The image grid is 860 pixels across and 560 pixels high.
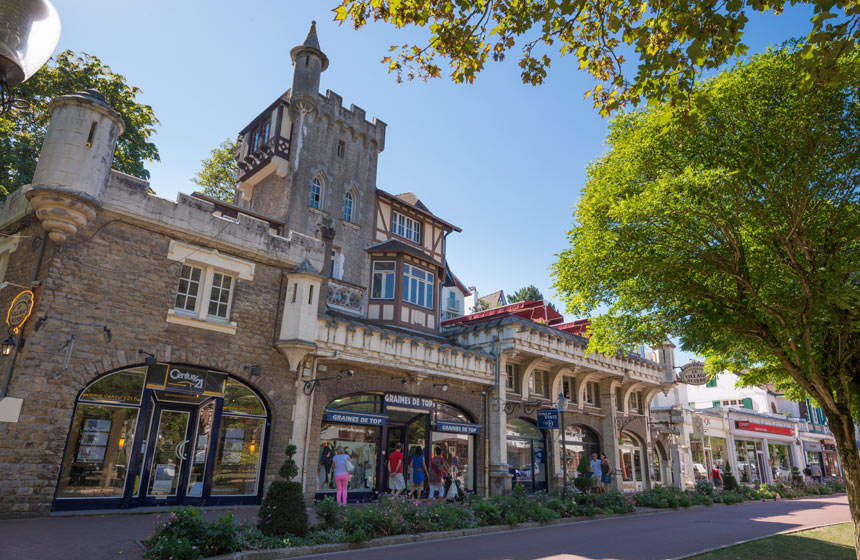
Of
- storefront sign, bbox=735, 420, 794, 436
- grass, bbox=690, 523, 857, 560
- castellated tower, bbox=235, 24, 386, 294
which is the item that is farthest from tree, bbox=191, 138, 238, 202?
storefront sign, bbox=735, 420, 794, 436

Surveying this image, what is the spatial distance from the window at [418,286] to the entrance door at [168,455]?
968cm

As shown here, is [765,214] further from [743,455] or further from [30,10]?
[743,455]

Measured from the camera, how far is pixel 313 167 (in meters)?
21.7

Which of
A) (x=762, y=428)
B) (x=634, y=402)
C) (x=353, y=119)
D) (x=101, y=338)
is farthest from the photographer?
(x=762, y=428)

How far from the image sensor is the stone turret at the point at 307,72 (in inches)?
858

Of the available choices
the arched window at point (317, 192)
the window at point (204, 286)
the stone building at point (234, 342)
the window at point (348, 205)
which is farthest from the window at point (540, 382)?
the window at point (204, 286)

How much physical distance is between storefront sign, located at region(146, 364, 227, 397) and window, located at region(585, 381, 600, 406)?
18.7 m

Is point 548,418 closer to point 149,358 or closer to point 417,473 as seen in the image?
point 417,473

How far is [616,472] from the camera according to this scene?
25.4m

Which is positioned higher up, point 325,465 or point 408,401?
point 408,401

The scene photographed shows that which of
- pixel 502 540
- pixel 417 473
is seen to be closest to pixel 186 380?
pixel 417 473

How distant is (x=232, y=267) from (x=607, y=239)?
32.5ft

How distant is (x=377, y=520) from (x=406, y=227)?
15.9m

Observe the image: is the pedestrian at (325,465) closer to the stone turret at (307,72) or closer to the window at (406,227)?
the window at (406,227)
